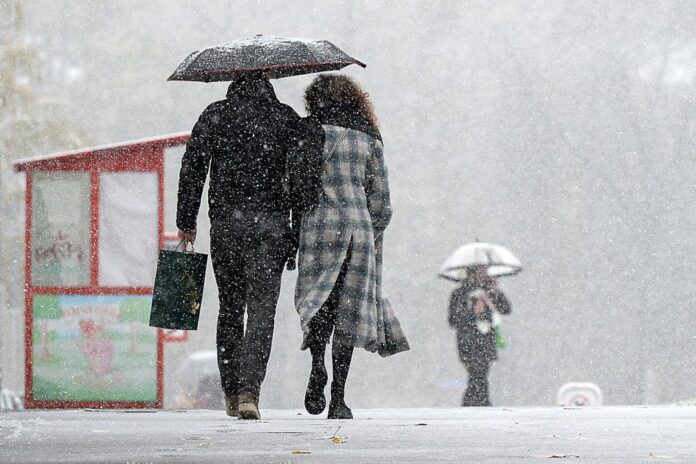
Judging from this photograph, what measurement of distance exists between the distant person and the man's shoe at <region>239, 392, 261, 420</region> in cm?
623

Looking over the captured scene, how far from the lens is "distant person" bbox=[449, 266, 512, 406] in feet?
45.2

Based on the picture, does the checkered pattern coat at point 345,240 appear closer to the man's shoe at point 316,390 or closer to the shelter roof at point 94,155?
the man's shoe at point 316,390

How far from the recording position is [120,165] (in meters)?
11.8

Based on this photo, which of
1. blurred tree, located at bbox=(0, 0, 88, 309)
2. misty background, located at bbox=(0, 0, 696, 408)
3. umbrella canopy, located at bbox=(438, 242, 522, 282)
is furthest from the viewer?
misty background, located at bbox=(0, 0, 696, 408)

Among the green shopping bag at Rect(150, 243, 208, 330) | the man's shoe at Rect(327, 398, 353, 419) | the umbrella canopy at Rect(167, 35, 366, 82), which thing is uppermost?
the umbrella canopy at Rect(167, 35, 366, 82)

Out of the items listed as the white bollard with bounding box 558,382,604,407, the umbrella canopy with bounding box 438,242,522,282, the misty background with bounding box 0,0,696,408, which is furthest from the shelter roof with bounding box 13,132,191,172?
the misty background with bounding box 0,0,696,408

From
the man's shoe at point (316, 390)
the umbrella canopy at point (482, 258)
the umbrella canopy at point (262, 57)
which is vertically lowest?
the man's shoe at point (316, 390)

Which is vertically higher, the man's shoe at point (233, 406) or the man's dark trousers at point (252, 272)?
the man's dark trousers at point (252, 272)

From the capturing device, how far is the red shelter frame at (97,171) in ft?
37.6

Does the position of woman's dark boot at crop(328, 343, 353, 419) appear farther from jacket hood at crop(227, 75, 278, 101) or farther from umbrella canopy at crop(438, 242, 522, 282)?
umbrella canopy at crop(438, 242, 522, 282)

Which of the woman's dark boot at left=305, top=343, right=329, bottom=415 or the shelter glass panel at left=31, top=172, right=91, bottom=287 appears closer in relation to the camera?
the woman's dark boot at left=305, top=343, right=329, bottom=415

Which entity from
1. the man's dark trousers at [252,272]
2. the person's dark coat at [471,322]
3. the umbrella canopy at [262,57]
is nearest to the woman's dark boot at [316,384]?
the man's dark trousers at [252,272]

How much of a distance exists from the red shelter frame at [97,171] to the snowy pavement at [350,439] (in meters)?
2.54

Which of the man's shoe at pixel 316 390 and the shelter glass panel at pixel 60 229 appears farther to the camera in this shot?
the shelter glass panel at pixel 60 229
